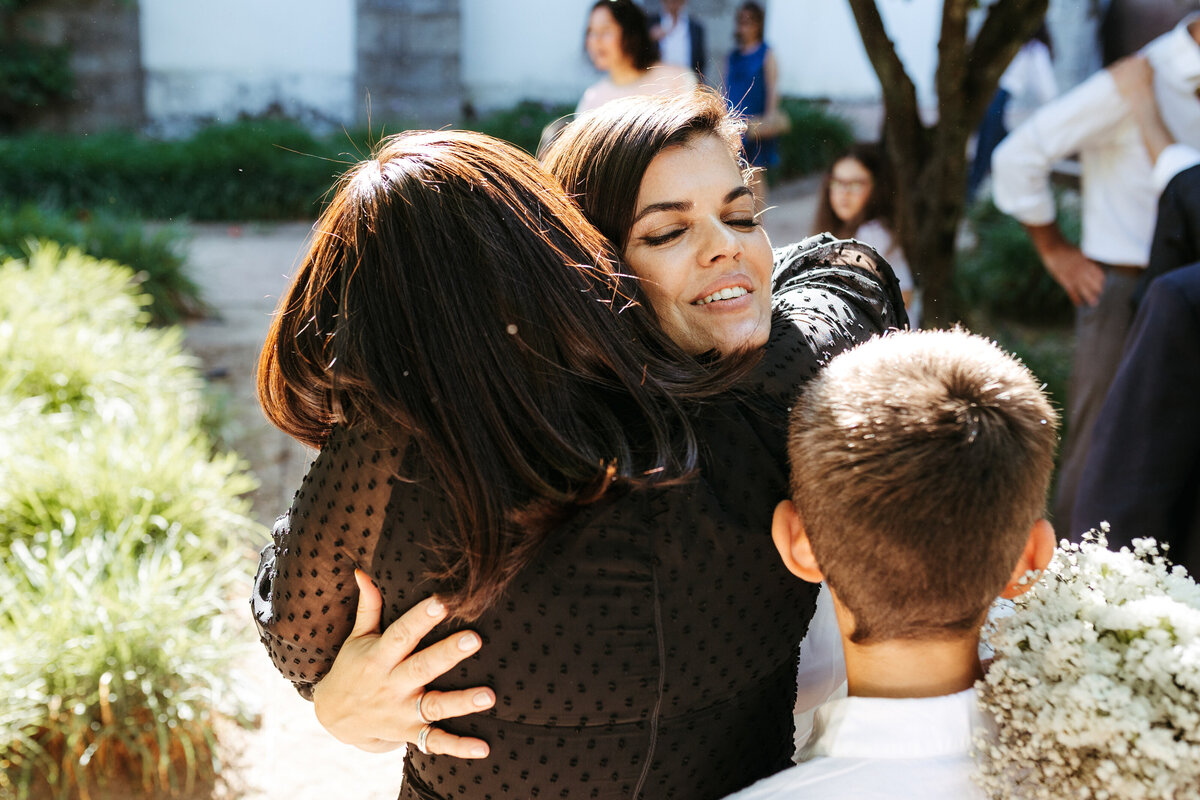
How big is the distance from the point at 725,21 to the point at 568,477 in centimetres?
1213

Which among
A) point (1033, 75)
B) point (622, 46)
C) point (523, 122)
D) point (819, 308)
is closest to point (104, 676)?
point (819, 308)

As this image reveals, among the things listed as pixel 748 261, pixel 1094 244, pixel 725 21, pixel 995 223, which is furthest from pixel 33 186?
pixel 748 261

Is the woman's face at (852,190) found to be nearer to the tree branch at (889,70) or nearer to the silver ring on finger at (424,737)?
the tree branch at (889,70)

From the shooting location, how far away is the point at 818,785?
1152mm

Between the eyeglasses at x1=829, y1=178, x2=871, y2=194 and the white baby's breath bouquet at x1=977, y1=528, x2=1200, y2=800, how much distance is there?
3.71m

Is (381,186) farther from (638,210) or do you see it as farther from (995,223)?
(995,223)

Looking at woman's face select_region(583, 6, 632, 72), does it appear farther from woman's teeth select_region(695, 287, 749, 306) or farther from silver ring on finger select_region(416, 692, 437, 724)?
silver ring on finger select_region(416, 692, 437, 724)

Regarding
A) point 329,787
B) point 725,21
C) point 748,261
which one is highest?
point 725,21

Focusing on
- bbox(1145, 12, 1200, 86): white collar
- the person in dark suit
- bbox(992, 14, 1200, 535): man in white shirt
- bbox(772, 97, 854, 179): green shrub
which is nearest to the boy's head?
the person in dark suit

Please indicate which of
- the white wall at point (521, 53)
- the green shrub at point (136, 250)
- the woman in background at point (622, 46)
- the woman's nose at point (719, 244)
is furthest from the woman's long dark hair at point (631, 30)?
the white wall at point (521, 53)

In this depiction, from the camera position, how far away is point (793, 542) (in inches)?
45.8

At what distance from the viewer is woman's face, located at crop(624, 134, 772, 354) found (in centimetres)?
151

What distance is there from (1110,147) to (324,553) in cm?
335

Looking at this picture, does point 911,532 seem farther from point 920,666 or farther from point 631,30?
point 631,30
